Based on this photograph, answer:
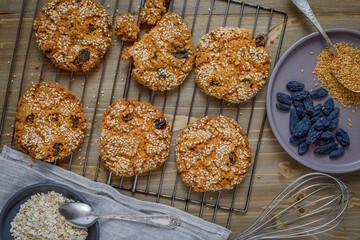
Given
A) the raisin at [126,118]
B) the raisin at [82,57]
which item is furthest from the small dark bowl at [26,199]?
the raisin at [82,57]

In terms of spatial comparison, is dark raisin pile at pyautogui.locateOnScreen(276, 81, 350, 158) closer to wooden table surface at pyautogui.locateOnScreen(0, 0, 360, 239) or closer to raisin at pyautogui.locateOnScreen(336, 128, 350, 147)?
raisin at pyautogui.locateOnScreen(336, 128, 350, 147)

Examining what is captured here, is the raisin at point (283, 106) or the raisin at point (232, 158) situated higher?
the raisin at point (283, 106)

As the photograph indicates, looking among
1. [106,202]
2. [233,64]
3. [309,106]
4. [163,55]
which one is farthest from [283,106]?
[106,202]

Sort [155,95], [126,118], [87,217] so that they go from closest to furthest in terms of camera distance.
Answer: [87,217] → [126,118] → [155,95]

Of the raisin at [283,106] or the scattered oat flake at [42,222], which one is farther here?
the raisin at [283,106]

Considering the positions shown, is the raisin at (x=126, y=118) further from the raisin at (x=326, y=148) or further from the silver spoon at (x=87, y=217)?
the raisin at (x=326, y=148)

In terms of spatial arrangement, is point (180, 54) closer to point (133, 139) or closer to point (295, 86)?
point (133, 139)

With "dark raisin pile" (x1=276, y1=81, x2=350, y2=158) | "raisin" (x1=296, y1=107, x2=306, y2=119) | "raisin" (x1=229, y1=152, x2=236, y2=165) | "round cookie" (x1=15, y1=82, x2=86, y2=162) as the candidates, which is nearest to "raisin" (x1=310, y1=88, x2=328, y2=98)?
"dark raisin pile" (x1=276, y1=81, x2=350, y2=158)
